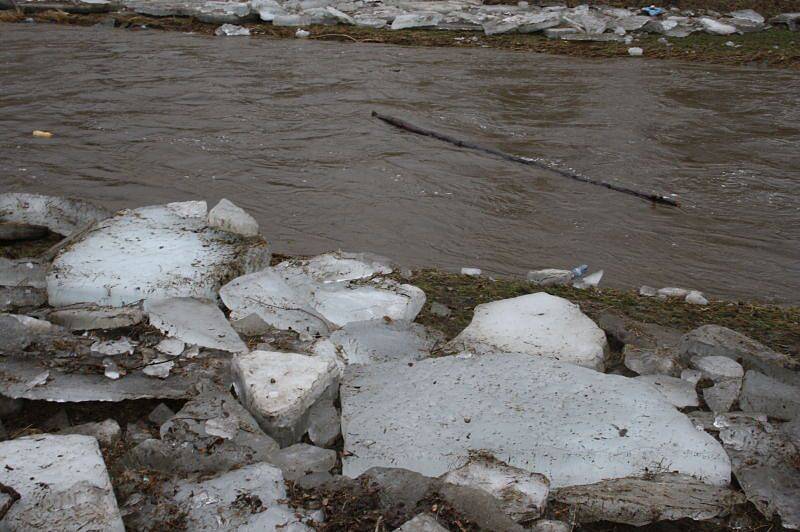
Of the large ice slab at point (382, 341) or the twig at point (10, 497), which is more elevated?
the twig at point (10, 497)

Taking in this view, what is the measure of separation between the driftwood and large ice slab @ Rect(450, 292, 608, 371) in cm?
266

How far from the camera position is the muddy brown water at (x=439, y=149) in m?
4.86

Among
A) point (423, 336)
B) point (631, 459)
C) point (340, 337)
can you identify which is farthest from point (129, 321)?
point (631, 459)

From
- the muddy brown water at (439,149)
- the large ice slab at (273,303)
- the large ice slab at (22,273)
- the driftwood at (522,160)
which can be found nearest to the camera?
the large ice slab at (273,303)

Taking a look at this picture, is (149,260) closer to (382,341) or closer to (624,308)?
(382,341)

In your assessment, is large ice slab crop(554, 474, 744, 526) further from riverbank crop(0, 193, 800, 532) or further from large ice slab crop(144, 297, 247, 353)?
large ice slab crop(144, 297, 247, 353)

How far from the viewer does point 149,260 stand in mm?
3332

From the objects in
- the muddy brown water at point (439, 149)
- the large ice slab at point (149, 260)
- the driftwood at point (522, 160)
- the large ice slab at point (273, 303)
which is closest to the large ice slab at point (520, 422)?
the large ice slab at point (273, 303)

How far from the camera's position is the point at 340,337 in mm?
2861

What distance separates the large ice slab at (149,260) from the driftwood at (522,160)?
122 inches

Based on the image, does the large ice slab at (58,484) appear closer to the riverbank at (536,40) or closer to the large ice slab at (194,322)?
the large ice slab at (194,322)

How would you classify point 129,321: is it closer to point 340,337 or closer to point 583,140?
point 340,337

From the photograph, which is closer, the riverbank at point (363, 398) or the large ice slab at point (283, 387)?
the riverbank at point (363, 398)

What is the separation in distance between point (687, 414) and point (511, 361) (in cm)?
59
